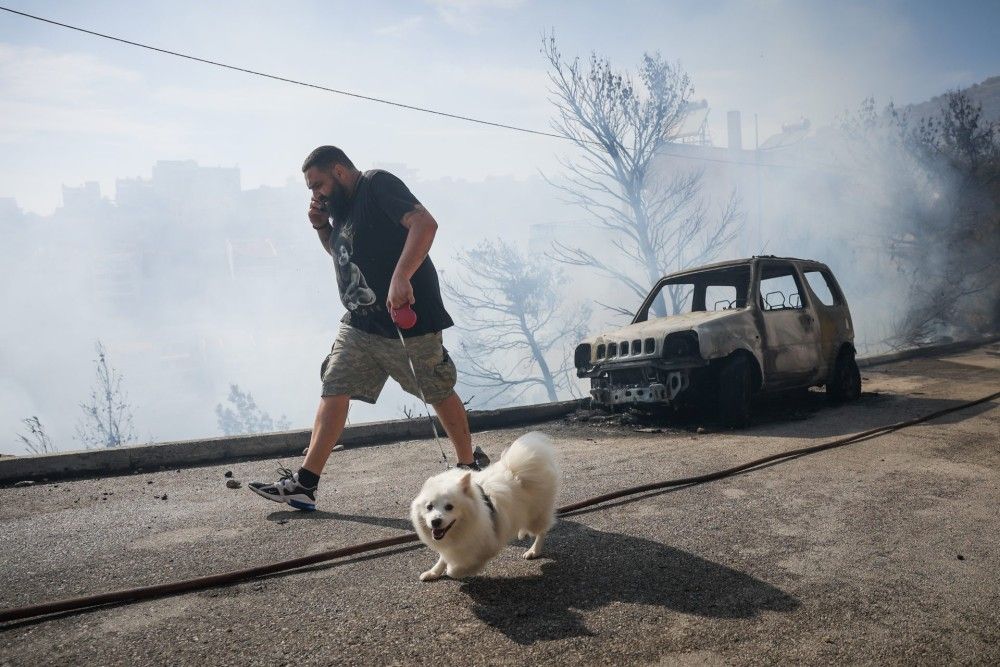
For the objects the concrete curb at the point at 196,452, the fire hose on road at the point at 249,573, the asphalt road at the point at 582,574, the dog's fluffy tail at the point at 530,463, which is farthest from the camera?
the concrete curb at the point at 196,452

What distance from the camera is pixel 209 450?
6.24 meters

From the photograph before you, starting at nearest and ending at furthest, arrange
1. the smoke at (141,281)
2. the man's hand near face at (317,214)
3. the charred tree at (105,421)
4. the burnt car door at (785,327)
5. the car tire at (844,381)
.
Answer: the man's hand near face at (317,214)
the burnt car door at (785,327)
the car tire at (844,381)
the charred tree at (105,421)
the smoke at (141,281)

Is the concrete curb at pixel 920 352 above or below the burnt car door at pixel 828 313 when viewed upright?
below

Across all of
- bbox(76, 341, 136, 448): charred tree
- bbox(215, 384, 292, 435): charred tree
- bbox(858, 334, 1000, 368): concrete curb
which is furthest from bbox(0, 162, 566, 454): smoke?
bbox(858, 334, 1000, 368): concrete curb

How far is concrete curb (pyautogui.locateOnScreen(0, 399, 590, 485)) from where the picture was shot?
18.3 ft

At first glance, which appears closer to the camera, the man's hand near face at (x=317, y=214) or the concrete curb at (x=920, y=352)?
the man's hand near face at (x=317, y=214)

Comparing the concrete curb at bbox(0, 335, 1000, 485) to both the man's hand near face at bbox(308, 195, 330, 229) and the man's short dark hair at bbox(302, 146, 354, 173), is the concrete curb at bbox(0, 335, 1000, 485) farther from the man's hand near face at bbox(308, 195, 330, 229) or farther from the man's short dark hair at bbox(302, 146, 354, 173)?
the man's short dark hair at bbox(302, 146, 354, 173)

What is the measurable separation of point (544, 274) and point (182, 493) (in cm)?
2605

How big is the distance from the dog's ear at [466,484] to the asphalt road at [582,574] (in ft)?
1.26

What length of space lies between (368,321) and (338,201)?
2.55 feet

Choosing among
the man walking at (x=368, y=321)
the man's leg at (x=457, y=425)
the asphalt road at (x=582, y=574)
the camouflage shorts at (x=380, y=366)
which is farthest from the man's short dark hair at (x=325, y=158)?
the asphalt road at (x=582, y=574)

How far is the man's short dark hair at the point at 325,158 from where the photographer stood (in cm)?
412

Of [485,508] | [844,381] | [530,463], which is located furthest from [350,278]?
[844,381]

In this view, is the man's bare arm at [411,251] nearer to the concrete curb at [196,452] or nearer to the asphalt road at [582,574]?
the asphalt road at [582,574]
